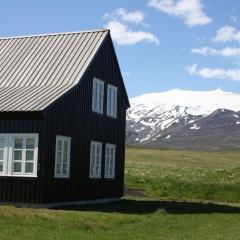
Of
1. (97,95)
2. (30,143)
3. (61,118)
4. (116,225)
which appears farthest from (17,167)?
(116,225)

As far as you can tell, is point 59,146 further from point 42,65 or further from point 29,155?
point 42,65

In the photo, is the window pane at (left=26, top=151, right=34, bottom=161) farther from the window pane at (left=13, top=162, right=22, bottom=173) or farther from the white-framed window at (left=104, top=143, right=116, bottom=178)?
the white-framed window at (left=104, top=143, right=116, bottom=178)

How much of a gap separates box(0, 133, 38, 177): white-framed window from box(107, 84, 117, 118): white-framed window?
788 centimetres

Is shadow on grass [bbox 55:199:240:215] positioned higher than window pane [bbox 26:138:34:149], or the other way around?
window pane [bbox 26:138:34:149]

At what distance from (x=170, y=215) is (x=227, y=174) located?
28.4 metres

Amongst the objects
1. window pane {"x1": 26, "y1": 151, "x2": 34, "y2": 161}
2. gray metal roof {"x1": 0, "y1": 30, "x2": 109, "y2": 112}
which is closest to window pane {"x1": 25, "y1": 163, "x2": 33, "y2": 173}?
window pane {"x1": 26, "y1": 151, "x2": 34, "y2": 161}

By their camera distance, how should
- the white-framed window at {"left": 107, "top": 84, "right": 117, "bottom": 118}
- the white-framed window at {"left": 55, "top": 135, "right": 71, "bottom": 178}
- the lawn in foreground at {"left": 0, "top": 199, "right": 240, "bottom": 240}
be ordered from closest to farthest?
the lawn in foreground at {"left": 0, "top": 199, "right": 240, "bottom": 240}
the white-framed window at {"left": 55, "top": 135, "right": 71, "bottom": 178}
the white-framed window at {"left": 107, "top": 84, "right": 117, "bottom": 118}

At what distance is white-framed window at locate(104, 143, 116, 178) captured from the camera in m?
34.2

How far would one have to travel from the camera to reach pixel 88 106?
3142cm

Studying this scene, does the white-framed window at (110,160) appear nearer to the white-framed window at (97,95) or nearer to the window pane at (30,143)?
the white-framed window at (97,95)

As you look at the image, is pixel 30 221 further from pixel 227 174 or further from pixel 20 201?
pixel 227 174

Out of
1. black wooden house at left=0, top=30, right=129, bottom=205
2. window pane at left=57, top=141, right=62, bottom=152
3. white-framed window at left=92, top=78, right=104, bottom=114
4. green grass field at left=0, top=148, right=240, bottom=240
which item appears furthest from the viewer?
white-framed window at left=92, top=78, right=104, bottom=114

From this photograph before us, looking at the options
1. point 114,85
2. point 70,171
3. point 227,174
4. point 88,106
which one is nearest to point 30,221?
point 70,171

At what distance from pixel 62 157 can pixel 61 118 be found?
1.83m
